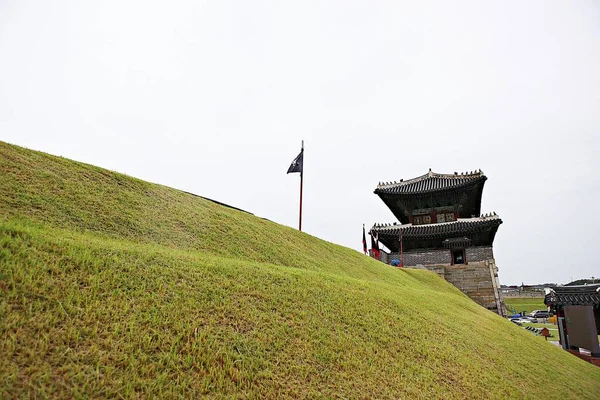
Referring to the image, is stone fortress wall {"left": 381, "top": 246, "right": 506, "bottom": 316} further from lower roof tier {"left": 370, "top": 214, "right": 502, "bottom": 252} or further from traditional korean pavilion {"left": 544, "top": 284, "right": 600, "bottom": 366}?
traditional korean pavilion {"left": 544, "top": 284, "right": 600, "bottom": 366}

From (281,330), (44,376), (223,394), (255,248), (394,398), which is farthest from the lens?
(255,248)

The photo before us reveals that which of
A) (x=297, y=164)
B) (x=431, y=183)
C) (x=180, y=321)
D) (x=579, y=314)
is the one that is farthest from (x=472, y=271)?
(x=180, y=321)

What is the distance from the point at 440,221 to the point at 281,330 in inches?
1192

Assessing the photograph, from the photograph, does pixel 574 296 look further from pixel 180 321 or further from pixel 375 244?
pixel 375 244

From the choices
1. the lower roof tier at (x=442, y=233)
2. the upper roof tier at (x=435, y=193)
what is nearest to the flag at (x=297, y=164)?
the lower roof tier at (x=442, y=233)

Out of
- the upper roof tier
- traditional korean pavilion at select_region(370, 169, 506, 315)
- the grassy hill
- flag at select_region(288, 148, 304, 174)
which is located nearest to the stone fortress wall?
traditional korean pavilion at select_region(370, 169, 506, 315)

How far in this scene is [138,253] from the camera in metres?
5.43

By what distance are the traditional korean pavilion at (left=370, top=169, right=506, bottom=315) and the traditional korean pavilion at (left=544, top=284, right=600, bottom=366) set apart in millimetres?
10006

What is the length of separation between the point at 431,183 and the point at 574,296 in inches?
787

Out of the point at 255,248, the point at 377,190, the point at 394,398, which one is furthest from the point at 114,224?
the point at 377,190

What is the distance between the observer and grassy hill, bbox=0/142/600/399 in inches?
124

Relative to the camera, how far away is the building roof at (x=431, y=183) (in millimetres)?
30359

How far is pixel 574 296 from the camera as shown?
13.4 meters

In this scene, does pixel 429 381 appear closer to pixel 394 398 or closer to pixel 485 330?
pixel 394 398
